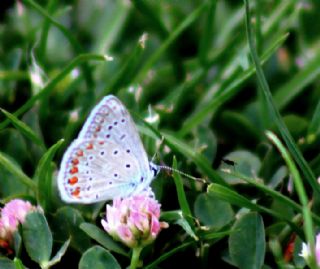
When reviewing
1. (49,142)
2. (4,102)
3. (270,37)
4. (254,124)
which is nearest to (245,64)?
(254,124)

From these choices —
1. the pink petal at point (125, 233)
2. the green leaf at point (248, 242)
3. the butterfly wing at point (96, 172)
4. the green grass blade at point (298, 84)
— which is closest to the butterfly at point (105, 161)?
the butterfly wing at point (96, 172)

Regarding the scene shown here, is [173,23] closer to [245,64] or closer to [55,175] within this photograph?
[245,64]

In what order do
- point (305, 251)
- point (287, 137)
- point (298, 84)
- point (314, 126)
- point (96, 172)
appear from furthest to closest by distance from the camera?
point (298, 84) < point (314, 126) < point (96, 172) < point (287, 137) < point (305, 251)

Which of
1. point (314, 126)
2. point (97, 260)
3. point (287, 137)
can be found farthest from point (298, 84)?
point (97, 260)

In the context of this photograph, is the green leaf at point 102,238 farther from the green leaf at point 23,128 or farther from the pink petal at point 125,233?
the green leaf at point 23,128

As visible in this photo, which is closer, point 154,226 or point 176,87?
point 154,226

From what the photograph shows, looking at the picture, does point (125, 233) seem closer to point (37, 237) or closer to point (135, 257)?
point (135, 257)

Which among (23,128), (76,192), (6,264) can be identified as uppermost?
(23,128)

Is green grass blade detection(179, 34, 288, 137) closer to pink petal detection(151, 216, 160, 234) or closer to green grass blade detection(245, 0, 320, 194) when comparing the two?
green grass blade detection(245, 0, 320, 194)
